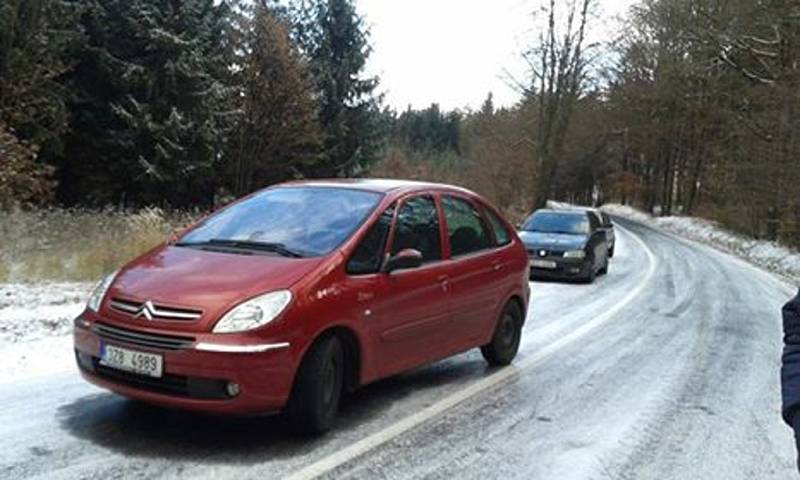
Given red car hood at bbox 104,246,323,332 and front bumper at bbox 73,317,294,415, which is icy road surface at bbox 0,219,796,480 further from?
red car hood at bbox 104,246,323,332

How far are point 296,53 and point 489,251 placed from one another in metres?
29.0

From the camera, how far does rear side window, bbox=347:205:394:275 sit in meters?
5.64

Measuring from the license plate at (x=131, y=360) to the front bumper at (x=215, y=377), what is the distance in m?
0.03

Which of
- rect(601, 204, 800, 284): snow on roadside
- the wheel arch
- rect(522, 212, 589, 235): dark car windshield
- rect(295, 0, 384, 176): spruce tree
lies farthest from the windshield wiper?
rect(295, 0, 384, 176): spruce tree

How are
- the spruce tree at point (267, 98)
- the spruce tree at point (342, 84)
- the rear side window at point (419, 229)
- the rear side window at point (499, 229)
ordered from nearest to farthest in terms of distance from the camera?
the rear side window at point (419, 229) < the rear side window at point (499, 229) < the spruce tree at point (267, 98) < the spruce tree at point (342, 84)

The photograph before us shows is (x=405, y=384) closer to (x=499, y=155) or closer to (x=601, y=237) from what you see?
(x=601, y=237)

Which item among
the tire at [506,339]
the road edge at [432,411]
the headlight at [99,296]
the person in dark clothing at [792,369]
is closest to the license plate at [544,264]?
the road edge at [432,411]

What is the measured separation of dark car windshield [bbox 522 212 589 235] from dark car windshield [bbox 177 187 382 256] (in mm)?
12827

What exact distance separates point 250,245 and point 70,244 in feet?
29.9

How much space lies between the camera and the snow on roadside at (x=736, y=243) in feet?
88.8

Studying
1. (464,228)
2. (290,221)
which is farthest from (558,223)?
(290,221)

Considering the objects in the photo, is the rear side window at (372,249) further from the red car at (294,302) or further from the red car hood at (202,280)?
the red car hood at (202,280)

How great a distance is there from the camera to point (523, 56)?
37344mm

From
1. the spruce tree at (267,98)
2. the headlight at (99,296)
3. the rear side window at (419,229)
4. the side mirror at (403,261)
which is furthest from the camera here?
the spruce tree at (267,98)
